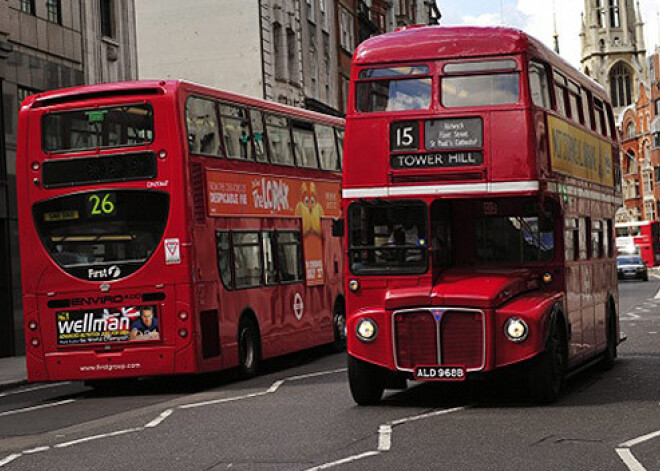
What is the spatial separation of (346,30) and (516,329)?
50.7 meters

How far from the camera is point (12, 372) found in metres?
26.3

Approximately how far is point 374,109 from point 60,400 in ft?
22.8

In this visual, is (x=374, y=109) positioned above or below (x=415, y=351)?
above

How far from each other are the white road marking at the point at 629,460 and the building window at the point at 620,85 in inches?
6279

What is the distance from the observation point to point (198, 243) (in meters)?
19.9

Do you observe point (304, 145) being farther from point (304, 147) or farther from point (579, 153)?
point (579, 153)

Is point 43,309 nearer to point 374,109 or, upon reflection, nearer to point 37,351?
point 37,351

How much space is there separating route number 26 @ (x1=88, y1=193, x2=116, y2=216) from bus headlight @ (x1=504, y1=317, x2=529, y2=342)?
678cm

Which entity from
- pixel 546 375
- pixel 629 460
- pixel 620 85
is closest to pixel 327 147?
pixel 546 375

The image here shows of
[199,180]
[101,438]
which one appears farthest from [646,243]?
[101,438]

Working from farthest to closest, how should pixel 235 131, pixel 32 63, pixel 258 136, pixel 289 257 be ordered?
pixel 32 63 < pixel 289 257 < pixel 258 136 < pixel 235 131

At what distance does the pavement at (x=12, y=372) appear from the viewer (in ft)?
77.8

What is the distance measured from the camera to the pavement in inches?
934

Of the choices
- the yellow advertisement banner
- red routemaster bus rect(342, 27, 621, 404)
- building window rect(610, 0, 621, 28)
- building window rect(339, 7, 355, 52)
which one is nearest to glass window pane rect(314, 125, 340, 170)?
the yellow advertisement banner
